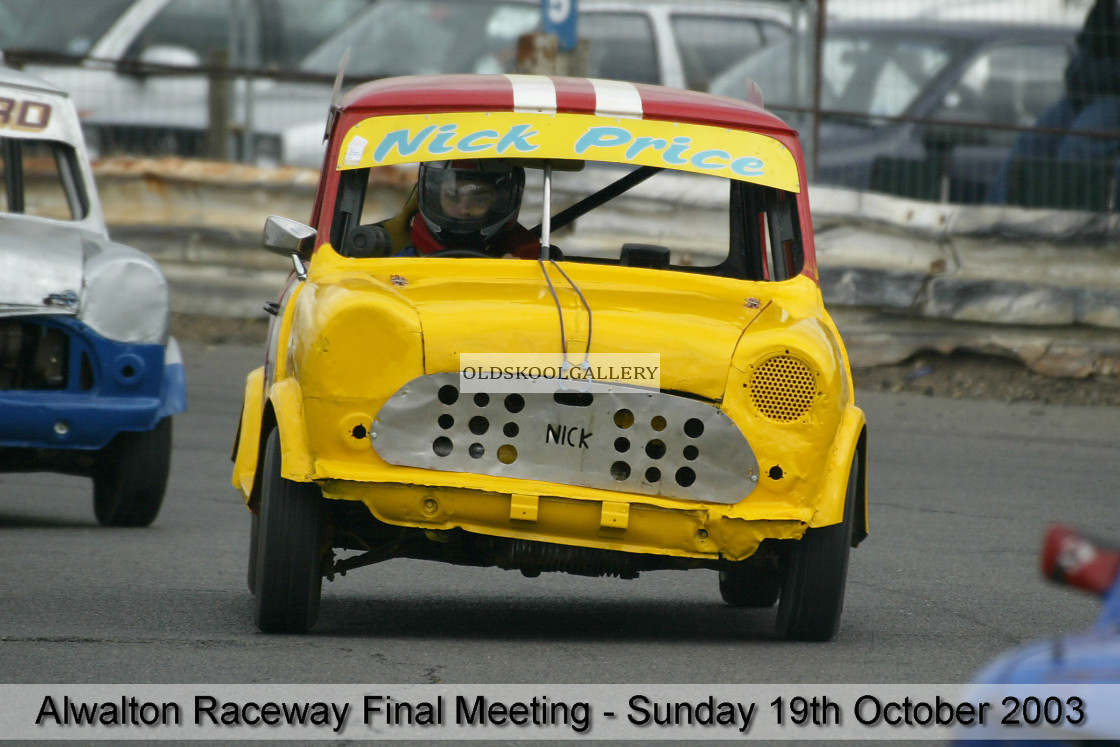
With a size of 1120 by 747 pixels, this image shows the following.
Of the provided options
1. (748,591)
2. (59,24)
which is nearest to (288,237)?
(748,591)

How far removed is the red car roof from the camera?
6133 mm

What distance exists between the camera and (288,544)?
514 centimetres

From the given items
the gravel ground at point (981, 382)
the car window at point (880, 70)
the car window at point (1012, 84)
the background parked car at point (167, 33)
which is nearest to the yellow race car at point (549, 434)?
the gravel ground at point (981, 382)

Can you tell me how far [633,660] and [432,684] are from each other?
687 mm

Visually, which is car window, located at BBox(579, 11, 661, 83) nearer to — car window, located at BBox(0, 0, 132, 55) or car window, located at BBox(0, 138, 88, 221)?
car window, located at BBox(0, 0, 132, 55)

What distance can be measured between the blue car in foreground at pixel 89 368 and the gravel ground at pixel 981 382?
183 inches

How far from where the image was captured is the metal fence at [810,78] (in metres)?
13.3

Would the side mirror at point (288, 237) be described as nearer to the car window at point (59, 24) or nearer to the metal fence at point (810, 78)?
the metal fence at point (810, 78)

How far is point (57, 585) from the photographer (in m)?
6.25

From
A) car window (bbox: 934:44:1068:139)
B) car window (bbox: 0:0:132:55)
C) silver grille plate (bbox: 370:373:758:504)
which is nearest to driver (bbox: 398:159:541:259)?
silver grille plate (bbox: 370:373:758:504)

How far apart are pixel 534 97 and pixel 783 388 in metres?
1.57

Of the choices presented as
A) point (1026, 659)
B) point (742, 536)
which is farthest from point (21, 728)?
point (1026, 659)

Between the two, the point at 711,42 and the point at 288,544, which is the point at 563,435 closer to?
the point at 288,544
